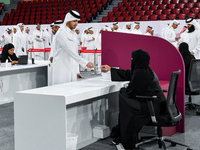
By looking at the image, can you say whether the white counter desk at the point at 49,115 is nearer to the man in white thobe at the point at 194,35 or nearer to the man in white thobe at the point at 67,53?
the man in white thobe at the point at 67,53

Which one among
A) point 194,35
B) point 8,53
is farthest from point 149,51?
point 194,35

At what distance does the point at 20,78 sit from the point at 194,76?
3.25m

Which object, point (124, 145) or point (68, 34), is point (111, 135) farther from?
point (68, 34)

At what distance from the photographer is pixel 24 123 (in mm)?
3002

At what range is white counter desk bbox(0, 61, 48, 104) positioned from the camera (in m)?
5.76

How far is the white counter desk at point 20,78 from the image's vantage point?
227 inches

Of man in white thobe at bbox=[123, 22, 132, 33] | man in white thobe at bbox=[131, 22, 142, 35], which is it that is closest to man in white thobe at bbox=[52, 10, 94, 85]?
man in white thobe at bbox=[131, 22, 142, 35]

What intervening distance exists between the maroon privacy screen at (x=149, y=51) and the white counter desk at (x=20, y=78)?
220cm

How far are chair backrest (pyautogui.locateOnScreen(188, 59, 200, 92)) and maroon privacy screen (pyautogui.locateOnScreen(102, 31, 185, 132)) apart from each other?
700 millimetres

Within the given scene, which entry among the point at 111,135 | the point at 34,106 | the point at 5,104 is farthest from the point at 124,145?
the point at 5,104

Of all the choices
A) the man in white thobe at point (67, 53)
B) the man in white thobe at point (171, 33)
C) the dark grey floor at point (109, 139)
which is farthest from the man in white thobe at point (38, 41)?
the man in white thobe at point (67, 53)

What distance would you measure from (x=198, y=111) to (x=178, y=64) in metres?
1.22

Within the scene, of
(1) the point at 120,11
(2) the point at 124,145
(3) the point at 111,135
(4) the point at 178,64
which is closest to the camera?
(2) the point at 124,145

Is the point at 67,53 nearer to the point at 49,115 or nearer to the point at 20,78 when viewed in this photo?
the point at 49,115
